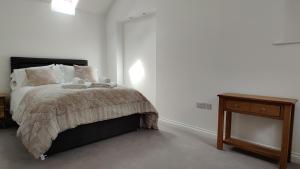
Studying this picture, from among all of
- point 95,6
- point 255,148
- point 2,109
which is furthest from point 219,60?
point 2,109

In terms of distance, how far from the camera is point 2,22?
3.74 metres

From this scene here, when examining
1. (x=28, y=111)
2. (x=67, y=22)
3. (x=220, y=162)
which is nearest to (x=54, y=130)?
(x=28, y=111)

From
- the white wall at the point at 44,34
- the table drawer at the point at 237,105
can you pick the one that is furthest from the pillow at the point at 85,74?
the table drawer at the point at 237,105

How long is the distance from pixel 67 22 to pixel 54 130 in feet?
10.2

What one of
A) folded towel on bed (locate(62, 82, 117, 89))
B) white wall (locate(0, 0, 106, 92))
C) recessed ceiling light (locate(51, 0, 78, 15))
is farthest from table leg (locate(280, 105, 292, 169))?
recessed ceiling light (locate(51, 0, 78, 15))

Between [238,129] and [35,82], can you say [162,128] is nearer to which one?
[238,129]

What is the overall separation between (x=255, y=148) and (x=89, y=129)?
A: 2.14m

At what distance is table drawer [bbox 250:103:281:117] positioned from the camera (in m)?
2.16

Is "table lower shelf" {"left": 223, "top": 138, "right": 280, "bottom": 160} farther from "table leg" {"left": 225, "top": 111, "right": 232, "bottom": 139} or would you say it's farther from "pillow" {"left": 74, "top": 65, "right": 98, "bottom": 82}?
"pillow" {"left": 74, "top": 65, "right": 98, "bottom": 82}

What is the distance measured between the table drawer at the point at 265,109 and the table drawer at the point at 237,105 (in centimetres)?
6

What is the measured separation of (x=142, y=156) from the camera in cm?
246

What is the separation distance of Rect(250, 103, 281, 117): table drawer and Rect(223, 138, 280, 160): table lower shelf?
0.44 metres

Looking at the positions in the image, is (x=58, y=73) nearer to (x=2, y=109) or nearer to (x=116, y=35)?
(x=2, y=109)

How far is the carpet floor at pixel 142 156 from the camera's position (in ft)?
7.32
